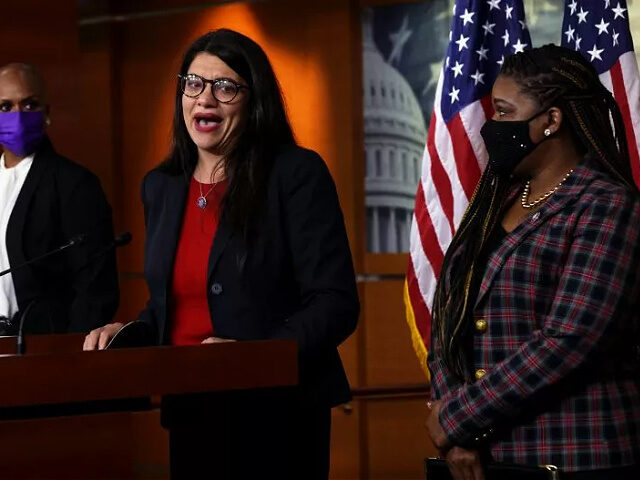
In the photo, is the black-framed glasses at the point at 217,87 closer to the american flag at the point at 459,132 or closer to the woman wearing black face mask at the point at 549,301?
the woman wearing black face mask at the point at 549,301

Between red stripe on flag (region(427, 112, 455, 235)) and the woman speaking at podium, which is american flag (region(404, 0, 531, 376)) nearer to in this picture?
red stripe on flag (region(427, 112, 455, 235))

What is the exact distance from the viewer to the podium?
1.72 meters

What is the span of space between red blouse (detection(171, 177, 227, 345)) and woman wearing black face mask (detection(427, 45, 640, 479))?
49 cm

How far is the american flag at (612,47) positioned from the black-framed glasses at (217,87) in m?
1.68

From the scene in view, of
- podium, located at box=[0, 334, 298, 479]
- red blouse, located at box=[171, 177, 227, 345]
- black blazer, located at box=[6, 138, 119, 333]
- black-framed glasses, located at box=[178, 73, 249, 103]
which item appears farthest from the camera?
black blazer, located at box=[6, 138, 119, 333]

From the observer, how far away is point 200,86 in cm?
245

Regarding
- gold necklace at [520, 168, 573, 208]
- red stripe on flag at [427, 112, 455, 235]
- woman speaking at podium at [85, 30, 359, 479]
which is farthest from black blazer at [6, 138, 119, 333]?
gold necklace at [520, 168, 573, 208]

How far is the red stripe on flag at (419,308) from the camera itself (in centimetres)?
402

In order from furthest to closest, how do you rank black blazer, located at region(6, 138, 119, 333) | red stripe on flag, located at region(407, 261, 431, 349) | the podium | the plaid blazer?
red stripe on flag, located at region(407, 261, 431, 349) < black blazer, located at region(6, 138, 119, 333) < the plaid blazer < the podium

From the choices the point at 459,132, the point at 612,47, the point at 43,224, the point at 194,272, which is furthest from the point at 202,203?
the point at 612,47

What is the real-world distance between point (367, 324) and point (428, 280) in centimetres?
212

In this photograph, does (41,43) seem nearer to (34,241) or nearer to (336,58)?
(336,58)

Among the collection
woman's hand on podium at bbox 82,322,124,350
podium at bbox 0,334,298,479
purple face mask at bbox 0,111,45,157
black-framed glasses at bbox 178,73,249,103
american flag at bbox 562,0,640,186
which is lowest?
podium at bbox 0,334,298,479

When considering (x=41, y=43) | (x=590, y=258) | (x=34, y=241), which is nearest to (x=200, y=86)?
(x=590, y=258)
